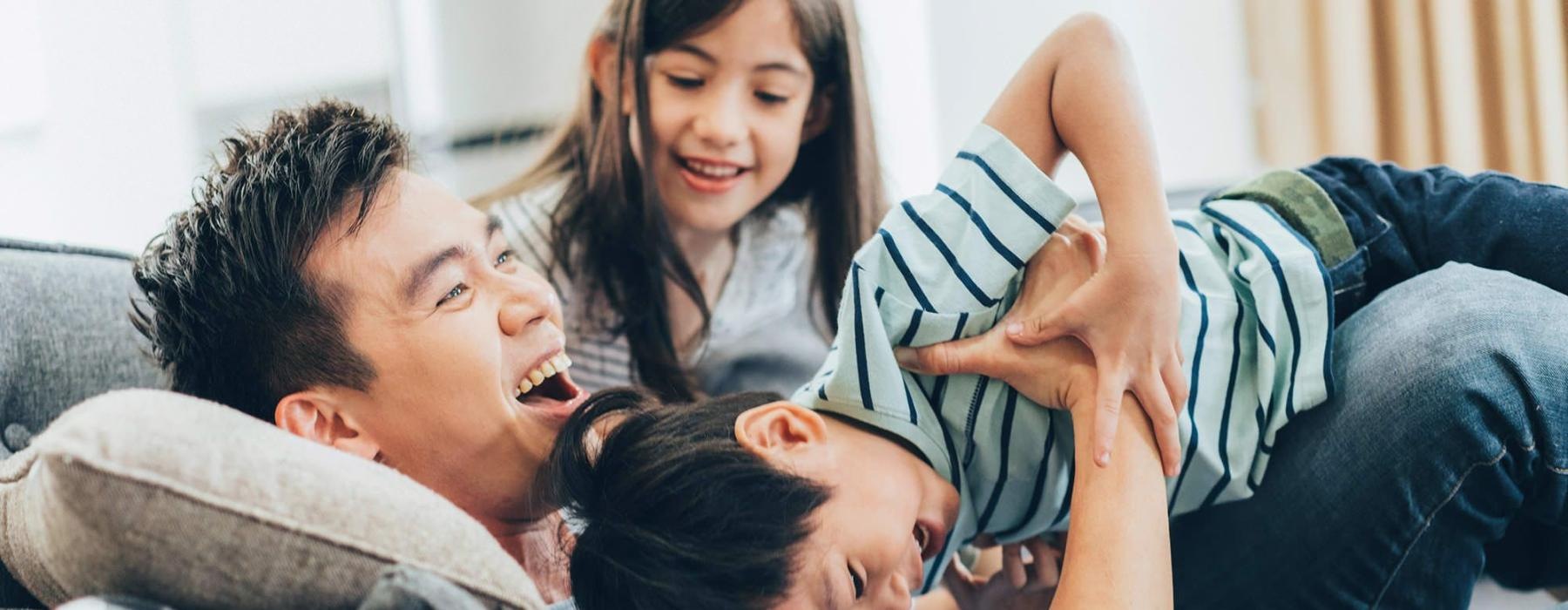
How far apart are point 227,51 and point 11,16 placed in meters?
0.45

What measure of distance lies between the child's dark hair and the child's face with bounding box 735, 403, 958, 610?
0.02 m

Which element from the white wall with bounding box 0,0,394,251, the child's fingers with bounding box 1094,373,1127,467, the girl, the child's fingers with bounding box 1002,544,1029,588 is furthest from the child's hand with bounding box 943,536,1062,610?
the white wall with bounding box 0,0,394,251

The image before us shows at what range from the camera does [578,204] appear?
1.56 meters

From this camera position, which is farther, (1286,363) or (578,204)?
(578,204)

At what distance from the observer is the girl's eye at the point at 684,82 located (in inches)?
58.5

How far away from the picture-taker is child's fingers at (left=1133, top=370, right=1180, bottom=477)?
98 cm

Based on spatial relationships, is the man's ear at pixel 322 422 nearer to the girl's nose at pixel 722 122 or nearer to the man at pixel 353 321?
the man at pixel 353 321

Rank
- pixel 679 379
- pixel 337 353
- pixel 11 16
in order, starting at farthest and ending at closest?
pixel 11 16
pixel 679 379
pixel 337 353

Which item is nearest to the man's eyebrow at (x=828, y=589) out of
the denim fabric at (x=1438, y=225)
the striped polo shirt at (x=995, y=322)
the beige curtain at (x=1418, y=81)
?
the striped polo shirt at (x=995, y=322)

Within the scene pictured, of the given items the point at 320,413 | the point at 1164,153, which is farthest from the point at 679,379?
the point at 1164,153

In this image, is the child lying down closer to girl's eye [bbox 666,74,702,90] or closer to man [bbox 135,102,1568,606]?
man [bbox 135,102,1568,606]

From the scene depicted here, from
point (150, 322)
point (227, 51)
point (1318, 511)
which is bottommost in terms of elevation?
point (1318, 511)

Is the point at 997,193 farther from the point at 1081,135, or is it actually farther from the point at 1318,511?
the point at 1318,511

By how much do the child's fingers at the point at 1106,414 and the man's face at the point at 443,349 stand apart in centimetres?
45
